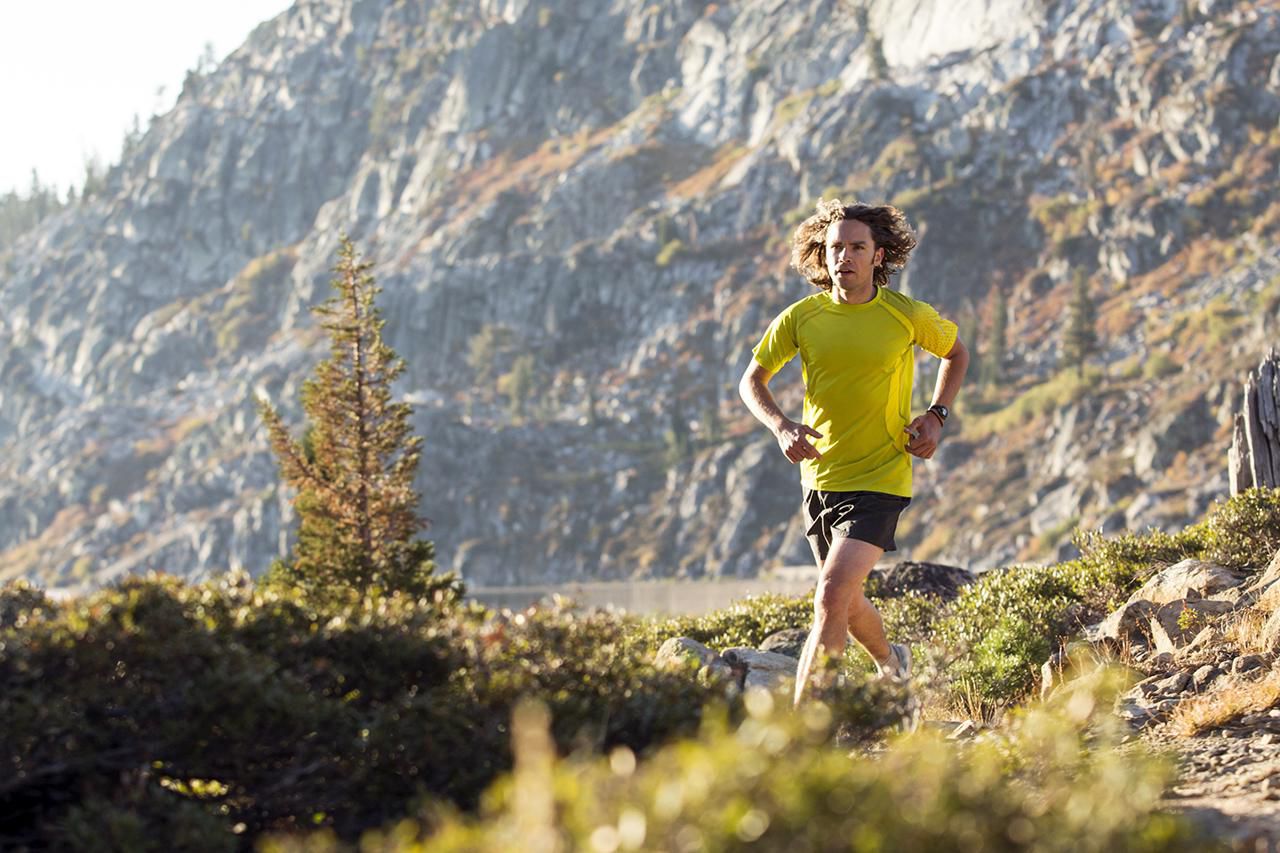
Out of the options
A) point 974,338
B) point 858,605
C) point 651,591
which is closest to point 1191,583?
point 858,605

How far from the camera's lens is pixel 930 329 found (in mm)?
7980

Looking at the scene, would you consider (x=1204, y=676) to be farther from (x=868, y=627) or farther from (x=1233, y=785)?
(x=1233, y=785)

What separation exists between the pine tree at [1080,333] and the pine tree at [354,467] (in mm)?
116986

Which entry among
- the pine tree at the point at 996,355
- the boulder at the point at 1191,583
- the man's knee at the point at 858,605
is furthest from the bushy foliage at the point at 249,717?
the pine tree at the point at 996,355

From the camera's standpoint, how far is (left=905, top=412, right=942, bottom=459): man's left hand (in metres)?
7.59

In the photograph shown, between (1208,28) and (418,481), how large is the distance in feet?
385

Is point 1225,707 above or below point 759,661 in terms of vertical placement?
above

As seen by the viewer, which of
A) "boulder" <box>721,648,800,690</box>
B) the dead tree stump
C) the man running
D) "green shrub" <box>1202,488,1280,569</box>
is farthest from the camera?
the dead tree stump

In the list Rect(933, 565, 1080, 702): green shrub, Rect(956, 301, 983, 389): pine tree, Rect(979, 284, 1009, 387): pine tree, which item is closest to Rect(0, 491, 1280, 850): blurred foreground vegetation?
Rect(933, 565, 1080, 702): green shrub

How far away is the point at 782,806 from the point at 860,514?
4697mm

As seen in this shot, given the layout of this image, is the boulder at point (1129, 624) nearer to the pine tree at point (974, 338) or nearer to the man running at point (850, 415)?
the man running at point (850, 415)

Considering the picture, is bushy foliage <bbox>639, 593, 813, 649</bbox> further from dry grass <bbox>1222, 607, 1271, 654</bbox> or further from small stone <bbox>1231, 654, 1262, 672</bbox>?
small stone <bbox>1231, 654, 1262, 672</bbox>

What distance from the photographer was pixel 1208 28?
163m

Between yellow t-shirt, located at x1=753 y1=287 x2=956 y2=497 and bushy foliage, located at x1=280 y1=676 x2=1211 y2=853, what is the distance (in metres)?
4.12
